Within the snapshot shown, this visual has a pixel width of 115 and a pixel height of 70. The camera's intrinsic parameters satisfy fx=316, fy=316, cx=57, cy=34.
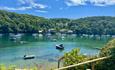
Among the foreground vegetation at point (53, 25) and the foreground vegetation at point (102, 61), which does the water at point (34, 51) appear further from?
the foreground vegetation at point (102, 61)

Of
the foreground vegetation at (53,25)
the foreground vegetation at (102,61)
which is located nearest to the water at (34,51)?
the foreground vegetation at (53,25)

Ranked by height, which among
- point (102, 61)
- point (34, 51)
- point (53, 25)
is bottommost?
point (34, 51)

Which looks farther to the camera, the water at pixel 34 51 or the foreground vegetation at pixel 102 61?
the water at pixel 34 51

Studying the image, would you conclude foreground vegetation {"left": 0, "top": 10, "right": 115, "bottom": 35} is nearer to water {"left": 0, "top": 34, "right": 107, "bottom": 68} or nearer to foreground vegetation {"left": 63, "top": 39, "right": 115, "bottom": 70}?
water {"left": 0, "top": 34, "right": 107, "bottom": 68}

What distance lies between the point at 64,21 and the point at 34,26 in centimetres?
1502

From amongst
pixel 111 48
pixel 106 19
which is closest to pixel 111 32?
pixel 106 19

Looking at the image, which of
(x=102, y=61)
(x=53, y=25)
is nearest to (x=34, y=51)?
(x=102, y=61)

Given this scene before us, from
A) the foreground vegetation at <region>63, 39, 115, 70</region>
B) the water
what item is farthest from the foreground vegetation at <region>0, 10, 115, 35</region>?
the foreground vegetation at <region>63, 39, 115, 70</region>

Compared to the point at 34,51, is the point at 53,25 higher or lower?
higher

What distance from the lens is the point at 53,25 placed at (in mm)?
102562

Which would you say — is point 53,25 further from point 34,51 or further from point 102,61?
point 102,61

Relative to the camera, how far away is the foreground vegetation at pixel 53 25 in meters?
92.9

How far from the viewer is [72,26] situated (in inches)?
4067

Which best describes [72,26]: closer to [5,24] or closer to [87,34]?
[87,34]
